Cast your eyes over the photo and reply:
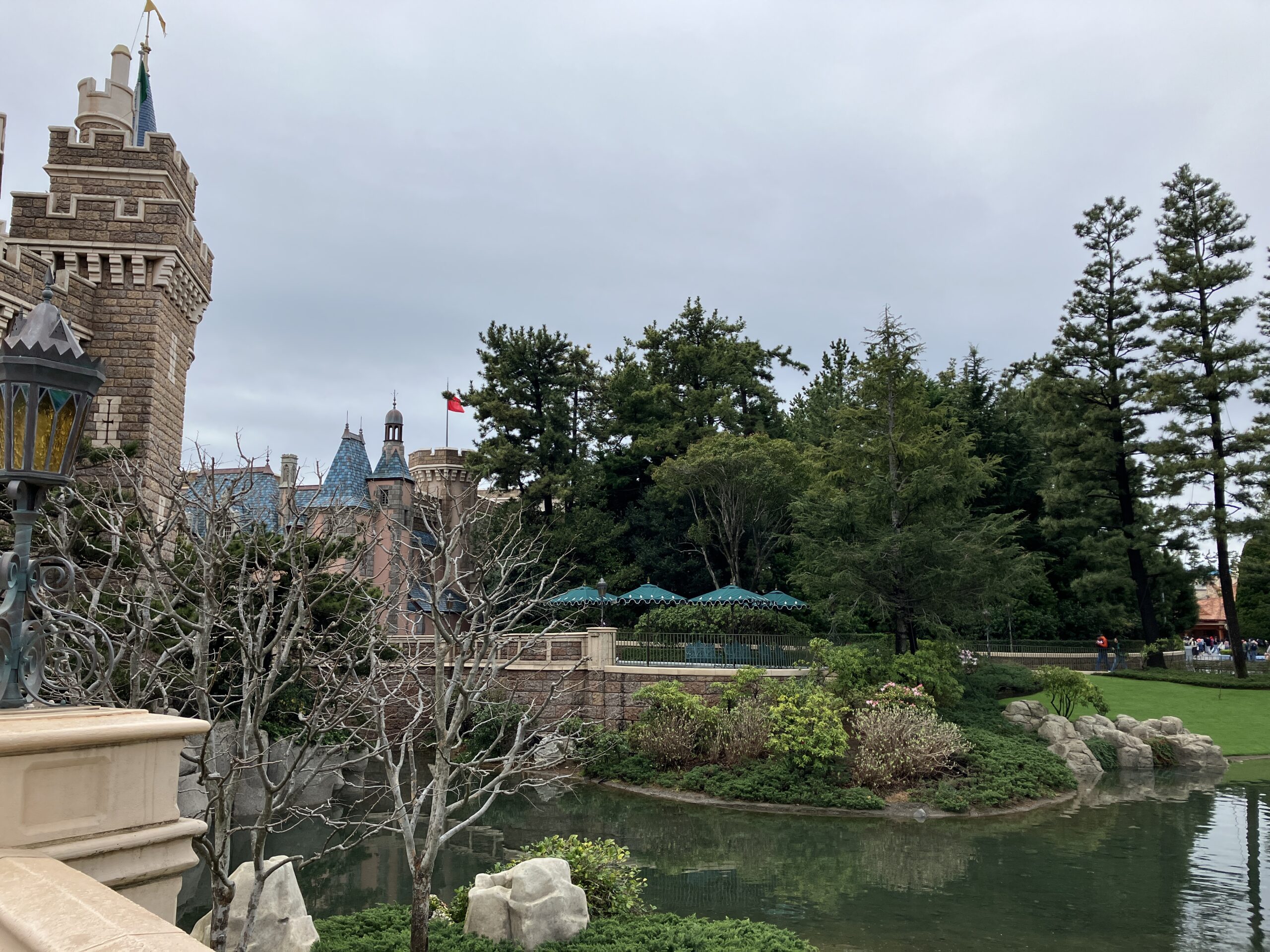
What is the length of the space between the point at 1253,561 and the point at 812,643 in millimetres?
20937

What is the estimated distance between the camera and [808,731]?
18969 millimetres

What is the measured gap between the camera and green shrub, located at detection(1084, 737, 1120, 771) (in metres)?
21.4

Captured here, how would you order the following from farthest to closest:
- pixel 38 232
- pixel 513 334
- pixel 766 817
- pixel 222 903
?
pixel 513 334, pixel 38 232, pixel 766 817, pixel 222 903

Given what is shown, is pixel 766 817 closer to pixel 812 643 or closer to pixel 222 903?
pixel 812 643

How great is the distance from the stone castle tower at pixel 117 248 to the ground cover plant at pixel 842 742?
1279 cm

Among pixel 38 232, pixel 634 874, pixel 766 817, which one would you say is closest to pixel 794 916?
pixel 634 874

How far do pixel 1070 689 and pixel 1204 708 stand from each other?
6.54 metres

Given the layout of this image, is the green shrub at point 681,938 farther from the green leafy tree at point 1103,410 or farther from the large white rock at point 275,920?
the green leafy tree at point 1103,410

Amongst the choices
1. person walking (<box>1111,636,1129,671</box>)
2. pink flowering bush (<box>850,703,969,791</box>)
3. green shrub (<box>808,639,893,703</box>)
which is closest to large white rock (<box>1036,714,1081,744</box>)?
pink flowering bush (<box>850,703,969,791</box>)

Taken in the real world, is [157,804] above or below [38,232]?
below

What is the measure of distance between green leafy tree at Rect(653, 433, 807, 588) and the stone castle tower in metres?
18.6

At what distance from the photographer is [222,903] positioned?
6.72 meters

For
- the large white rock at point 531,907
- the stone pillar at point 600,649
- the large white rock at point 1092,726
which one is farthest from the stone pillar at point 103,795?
the large white rock at point 1092,726

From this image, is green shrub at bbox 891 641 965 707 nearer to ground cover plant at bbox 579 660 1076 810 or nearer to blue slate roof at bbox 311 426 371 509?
ground cover plant at bbox 579 660 1076 810
